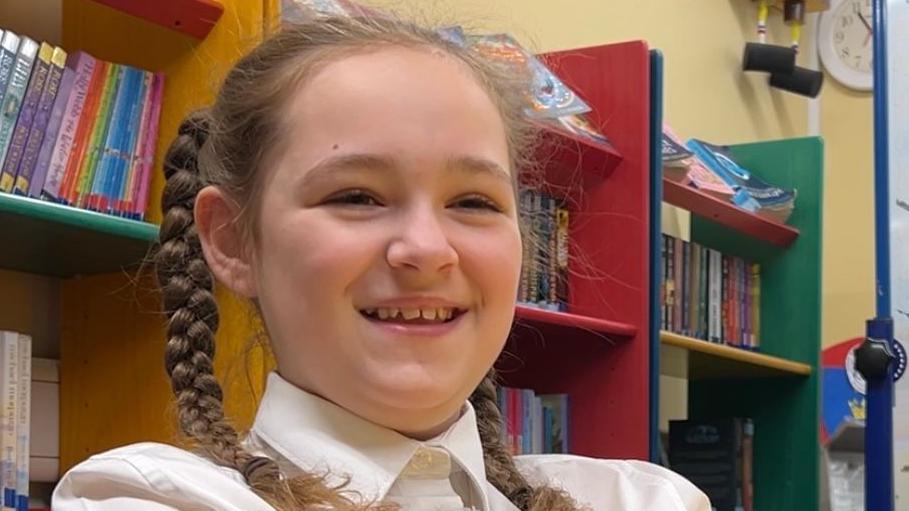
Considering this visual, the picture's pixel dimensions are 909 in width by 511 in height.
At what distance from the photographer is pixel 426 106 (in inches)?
38.4

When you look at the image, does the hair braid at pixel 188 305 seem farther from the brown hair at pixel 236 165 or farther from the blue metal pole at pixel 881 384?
the blue metal pole at pixel 881 384

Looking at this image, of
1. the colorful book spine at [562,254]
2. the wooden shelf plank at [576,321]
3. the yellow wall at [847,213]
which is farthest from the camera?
the yellow wall at [847,213]

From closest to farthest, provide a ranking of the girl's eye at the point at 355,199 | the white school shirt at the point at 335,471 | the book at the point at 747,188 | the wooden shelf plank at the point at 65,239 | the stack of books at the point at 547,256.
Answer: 1. the white school shirt at the point at 335,471
2. the girl's eye at the point at 355,199
3. the wooden shelf plank at the point at 65,239
4. the stack of books at the point at 547,256
5. the book at the point at 747,188

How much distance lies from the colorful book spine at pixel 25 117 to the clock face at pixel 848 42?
2.87 metres

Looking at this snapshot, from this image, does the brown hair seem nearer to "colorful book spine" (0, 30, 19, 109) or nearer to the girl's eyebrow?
the girl's eyebrow

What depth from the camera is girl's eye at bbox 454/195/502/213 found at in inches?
39.1

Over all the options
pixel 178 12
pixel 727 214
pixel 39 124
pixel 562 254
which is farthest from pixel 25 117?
pixel 727 214

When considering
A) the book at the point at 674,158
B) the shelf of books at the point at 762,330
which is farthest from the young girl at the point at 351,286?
the shelf of books at the point at 762,330

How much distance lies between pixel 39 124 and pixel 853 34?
9.64 feet

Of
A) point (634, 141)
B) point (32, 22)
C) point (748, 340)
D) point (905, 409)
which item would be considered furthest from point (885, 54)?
point (32, 22)

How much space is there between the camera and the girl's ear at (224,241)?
1046mm

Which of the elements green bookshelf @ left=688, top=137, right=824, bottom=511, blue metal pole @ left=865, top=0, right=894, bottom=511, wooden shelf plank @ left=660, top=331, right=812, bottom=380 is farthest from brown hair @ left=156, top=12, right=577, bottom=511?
green bookshelf @ left=688, top=137, right=824, bottom=511

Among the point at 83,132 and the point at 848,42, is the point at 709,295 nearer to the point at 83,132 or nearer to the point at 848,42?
the point at 848,42

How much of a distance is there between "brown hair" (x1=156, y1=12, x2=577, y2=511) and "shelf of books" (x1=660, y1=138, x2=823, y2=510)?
1553 mm
